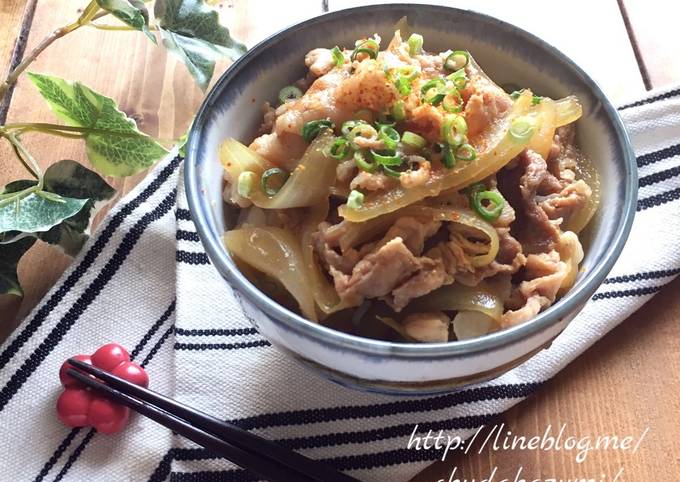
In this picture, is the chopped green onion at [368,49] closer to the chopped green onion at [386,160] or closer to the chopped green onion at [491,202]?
the chopped green onion at [386,160]

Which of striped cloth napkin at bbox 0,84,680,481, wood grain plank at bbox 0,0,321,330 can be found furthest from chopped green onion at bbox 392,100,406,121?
wood grain plank at bbox 0,0,321,330

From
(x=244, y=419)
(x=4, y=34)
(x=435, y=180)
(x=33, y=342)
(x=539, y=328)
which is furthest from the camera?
(x=4, y=34)

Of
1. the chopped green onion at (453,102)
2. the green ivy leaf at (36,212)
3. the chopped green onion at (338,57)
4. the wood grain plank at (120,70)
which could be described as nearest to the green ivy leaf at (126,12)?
the wood grain plank at (120,70)

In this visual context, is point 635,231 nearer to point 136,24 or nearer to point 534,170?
point 534,170

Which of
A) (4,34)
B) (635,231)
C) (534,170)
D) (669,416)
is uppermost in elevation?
(4,34)

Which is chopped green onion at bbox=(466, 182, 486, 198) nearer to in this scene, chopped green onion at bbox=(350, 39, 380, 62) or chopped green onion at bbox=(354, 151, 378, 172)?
chopped green onion at bbox=(354, 151, 378, 172)

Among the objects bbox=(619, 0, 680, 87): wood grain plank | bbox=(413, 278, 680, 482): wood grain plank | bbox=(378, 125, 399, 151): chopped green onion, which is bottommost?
bbox=(413, 278, 680, 482): wood grain plank

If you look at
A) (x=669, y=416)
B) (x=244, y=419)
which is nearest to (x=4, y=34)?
(x=244, y=419)
